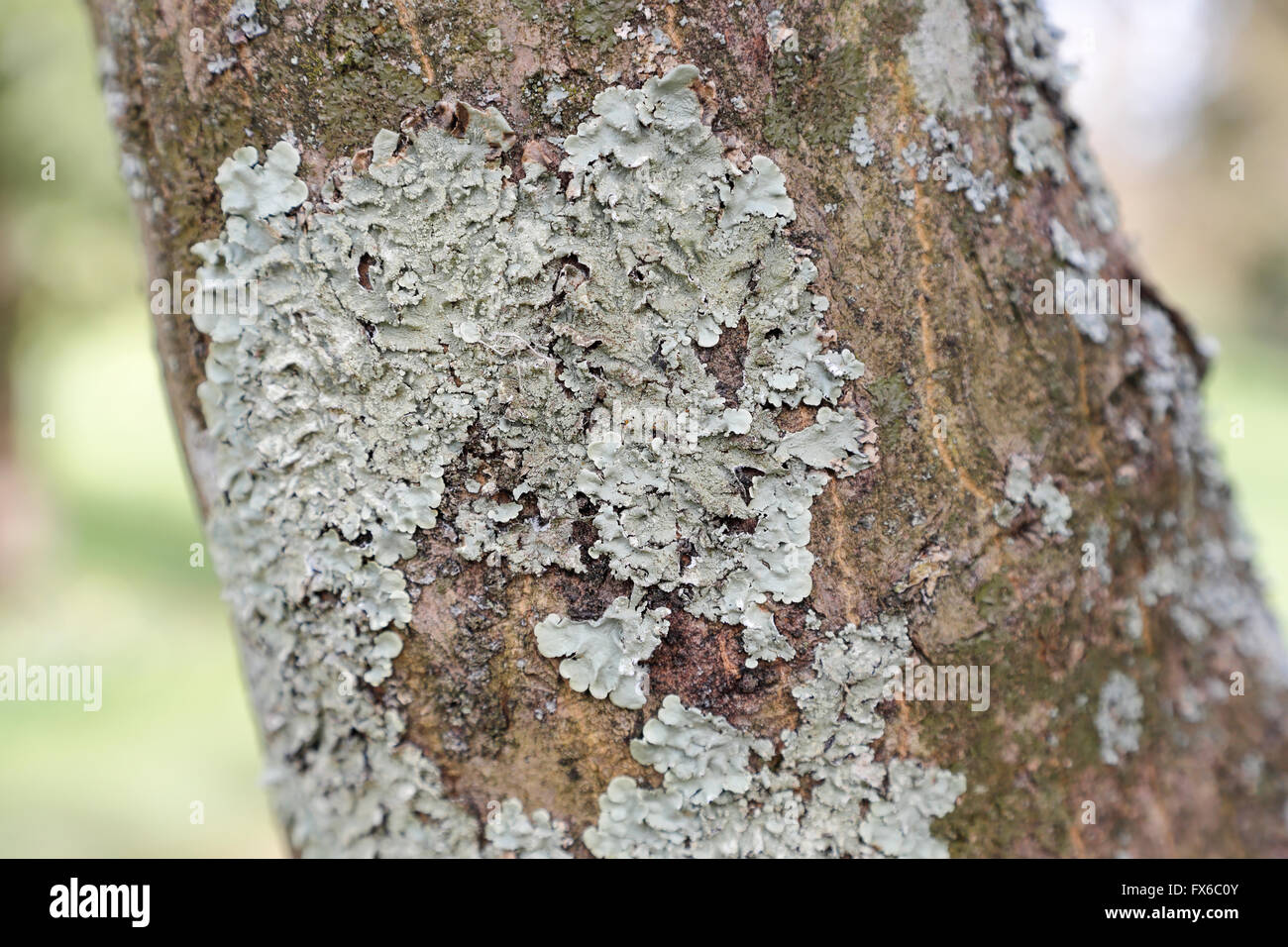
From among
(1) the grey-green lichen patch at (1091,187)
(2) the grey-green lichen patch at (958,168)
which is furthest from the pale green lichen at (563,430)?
(1) the grey-green lichen patch at (1091,187)

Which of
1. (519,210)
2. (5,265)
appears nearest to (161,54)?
(519,210)

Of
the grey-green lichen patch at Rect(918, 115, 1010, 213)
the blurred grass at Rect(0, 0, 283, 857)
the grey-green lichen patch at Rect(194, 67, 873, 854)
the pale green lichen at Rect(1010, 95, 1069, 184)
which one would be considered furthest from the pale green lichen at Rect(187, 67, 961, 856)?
the blurred grass at Rect(0, 0, 283, 857)

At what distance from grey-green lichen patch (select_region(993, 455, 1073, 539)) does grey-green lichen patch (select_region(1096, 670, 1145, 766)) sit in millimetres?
249

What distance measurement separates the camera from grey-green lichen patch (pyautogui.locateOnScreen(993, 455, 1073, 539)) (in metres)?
1.01

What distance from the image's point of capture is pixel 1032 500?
1028 mm

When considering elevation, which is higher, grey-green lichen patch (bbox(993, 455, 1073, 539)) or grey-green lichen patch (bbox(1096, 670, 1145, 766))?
grey-green lichen patch (bbox(993, 455, 1073, 539))

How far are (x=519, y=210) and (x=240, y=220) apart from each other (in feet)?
1.08

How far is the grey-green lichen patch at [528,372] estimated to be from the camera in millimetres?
915

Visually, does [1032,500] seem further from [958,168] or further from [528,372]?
[528,372]

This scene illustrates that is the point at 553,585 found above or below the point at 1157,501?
below

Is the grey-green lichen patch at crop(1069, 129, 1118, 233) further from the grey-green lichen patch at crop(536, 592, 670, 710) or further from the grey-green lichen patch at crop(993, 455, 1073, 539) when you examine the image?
the grey-green lichen patch at crop(536, 592, 670, 710)

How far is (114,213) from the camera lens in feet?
17.3

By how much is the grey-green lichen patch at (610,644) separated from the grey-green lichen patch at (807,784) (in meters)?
0.06

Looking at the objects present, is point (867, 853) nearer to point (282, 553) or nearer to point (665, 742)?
point (665, 742)
